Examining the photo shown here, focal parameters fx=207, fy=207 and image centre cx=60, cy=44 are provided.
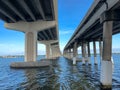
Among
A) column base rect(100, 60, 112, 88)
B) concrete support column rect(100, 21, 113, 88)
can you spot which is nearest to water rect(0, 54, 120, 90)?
column base rect(100, 60, 112, 88)

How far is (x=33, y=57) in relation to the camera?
166 ft

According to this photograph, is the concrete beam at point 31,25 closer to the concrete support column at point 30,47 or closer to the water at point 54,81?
the concrete support column at point 30,47

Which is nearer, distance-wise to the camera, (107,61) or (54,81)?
(107,61)

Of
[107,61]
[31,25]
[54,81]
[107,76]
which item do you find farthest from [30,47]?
[107,76]

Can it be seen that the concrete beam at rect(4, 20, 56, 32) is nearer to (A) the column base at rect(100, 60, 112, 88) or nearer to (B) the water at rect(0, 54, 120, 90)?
(B) the water at rect(0, 54, 120, 90)

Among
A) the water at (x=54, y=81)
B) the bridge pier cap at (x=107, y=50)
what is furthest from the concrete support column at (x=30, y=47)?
the bridge pier cap at (x=107, y=50)

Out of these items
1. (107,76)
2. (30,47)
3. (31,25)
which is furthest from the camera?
(31,25)

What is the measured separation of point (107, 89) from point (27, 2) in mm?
24014

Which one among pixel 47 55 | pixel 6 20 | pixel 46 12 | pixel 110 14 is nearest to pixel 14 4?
pixel 46 12

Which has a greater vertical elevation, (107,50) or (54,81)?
(107,50)

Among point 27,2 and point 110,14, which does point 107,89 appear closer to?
point 110,14

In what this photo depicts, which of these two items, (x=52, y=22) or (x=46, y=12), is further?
(x=52, y=22)

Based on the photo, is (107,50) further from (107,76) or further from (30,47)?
(30,47)

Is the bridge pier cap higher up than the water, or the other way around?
the bridge pier cap
